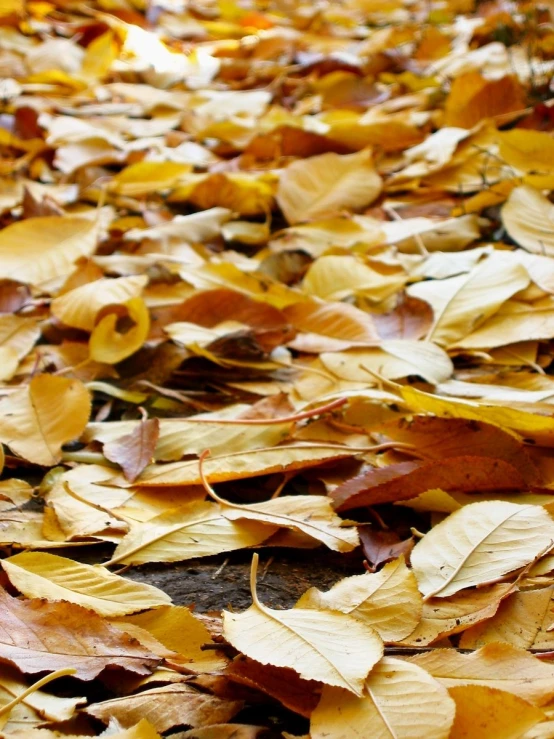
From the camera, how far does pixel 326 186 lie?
1.48 meters

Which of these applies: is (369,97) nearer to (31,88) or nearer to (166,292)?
(31,88)

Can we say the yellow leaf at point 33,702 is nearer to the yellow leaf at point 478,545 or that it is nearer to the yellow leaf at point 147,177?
the yellow leaf at point 478,545

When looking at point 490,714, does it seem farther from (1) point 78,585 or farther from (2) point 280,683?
(1) point 78,585

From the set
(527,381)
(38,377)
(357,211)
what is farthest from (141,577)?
(357,211)

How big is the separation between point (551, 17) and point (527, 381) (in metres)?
1.60

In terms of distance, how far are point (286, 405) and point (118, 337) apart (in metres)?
0.25

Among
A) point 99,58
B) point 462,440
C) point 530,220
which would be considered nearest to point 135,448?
point 462,440

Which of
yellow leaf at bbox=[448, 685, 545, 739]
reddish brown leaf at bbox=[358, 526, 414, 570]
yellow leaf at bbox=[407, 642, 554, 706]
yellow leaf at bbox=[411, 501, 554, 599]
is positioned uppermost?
yellow leaf at bbox=[448, 685, 545, 739]

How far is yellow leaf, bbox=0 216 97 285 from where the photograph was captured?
1.21m

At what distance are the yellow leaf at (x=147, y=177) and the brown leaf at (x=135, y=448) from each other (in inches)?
29.7

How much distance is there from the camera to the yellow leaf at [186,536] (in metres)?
0.72

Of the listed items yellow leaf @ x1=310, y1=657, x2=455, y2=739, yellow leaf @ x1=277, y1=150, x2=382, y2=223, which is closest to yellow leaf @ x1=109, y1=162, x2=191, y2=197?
yellow leaf @ x1=277, y1=150, x2=382, y2=223

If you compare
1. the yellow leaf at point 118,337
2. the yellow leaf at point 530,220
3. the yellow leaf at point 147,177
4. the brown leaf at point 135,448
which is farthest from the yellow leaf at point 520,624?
the yellow leaf at point 147,177

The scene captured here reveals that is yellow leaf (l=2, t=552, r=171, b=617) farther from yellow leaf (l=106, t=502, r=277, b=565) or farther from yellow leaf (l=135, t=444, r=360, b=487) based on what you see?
yellow leaf (l=135, t=444, r=360, b=487)
